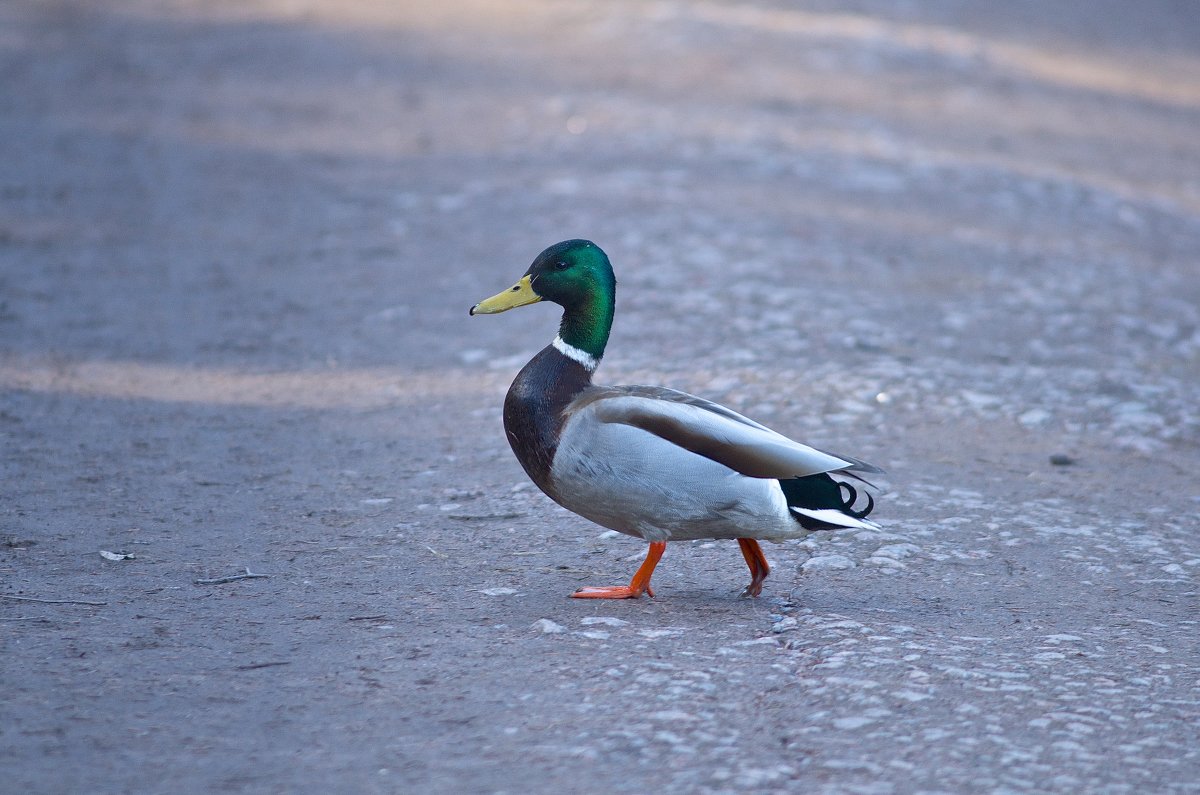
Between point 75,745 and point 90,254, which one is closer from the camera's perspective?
point 75,745

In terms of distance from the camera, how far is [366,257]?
812 centimetres

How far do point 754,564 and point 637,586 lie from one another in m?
0.37

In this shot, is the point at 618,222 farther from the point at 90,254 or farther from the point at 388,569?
the point at 388,569

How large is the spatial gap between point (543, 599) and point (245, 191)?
620cm

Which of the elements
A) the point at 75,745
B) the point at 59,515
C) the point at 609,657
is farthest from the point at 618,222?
the point at 75,745

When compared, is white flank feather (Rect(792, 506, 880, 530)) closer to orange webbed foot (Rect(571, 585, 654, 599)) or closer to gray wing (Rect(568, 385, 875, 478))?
gray wing (Rect(568, 385, 875, 478))

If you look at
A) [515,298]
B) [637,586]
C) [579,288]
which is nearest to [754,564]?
[637,586]

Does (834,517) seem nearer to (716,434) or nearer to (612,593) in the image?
(716,434)

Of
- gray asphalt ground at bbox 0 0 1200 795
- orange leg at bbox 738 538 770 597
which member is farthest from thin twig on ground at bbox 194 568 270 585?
orange leg at bbox 738 538 770 597

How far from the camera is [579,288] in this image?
4164mm

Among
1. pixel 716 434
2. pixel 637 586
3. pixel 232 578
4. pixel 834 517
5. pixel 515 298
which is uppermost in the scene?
pixel 515 298

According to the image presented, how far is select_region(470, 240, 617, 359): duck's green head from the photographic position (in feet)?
13.6

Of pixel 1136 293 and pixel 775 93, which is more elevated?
pixel 775 93

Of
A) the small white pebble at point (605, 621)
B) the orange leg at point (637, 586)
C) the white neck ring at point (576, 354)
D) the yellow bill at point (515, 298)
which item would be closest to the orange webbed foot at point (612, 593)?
the orange leg at point (637, 586)
